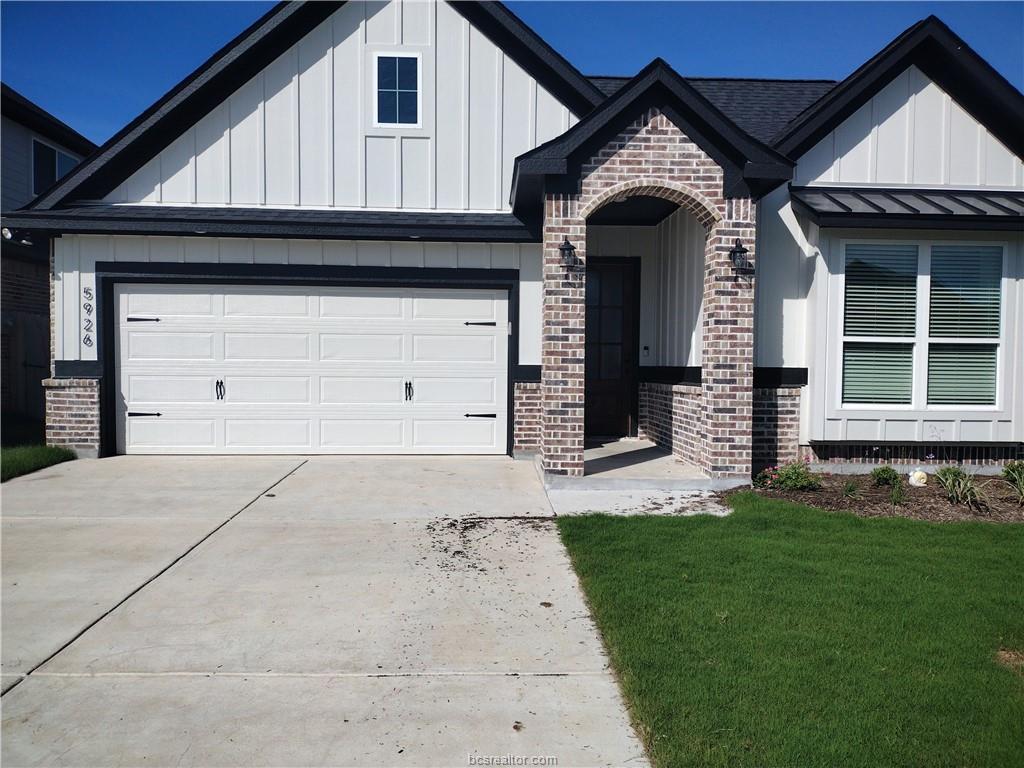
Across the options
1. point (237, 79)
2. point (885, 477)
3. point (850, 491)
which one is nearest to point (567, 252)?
point (850, 491)

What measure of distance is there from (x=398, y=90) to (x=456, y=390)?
430 centimetres

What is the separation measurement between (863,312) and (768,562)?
4.45m

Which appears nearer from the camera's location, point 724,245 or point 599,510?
point 599,510

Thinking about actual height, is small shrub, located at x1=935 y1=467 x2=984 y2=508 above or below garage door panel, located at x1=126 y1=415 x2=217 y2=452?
below

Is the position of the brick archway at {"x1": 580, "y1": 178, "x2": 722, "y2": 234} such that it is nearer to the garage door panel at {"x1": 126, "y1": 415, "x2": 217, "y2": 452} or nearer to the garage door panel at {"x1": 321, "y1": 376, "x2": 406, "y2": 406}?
the garage door panel at {"x1": 321, "y1": 376, "x2": 406, "y2": 406}

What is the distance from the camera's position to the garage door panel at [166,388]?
→ 31.4 ft

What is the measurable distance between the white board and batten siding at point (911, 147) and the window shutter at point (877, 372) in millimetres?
2195

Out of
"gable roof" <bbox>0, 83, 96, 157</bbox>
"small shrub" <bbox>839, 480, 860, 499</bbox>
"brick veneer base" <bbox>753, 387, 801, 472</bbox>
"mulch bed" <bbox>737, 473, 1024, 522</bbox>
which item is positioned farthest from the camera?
"gable roof" <bbox>0, 83, 96, 157</bbox>

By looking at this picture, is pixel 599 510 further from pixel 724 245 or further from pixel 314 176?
pixel 314 176

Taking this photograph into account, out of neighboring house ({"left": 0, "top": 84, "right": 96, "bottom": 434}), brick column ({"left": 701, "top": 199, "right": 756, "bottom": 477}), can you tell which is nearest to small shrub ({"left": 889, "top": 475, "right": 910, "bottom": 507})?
brick column ({"left": 701, "top": 199, "right": 756, "bottom": 477})

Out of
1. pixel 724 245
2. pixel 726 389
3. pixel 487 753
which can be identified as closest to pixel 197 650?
pixel 487 753

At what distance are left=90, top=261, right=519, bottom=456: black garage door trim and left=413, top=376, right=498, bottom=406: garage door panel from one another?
0.94 ft

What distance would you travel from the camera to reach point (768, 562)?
5.18 metres

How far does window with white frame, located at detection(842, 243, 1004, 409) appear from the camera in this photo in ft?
27.1
